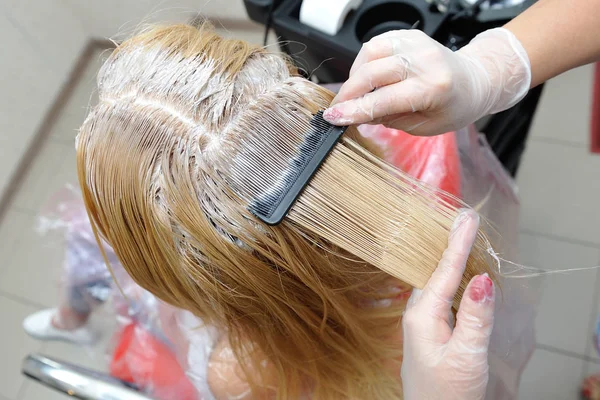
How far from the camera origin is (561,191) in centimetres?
160

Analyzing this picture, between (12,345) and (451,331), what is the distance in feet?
5.51

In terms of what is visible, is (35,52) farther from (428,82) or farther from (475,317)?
(475,317)

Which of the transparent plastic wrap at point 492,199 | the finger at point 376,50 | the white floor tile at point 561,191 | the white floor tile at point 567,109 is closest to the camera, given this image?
→ the finger at point 376,50

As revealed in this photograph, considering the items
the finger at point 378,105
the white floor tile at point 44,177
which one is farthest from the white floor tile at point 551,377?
the white floor tile at point 44,177

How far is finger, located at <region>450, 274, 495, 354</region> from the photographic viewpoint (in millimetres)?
544

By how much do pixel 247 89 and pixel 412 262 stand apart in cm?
29

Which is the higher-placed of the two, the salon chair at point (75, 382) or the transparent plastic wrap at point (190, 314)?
the transparent plastic wrap at point (190, 314)

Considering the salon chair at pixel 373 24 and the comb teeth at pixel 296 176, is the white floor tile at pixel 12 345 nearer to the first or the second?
the salon chair at pixel 373 24

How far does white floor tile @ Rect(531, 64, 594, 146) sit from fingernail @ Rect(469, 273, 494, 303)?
53.3 inches

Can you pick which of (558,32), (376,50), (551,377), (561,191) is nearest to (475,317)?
(376,50)

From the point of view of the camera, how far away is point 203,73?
611mm

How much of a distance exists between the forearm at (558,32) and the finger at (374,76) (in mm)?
260

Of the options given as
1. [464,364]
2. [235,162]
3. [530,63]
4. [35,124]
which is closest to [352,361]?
[464,364]

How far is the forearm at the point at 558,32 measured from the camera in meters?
0.74
